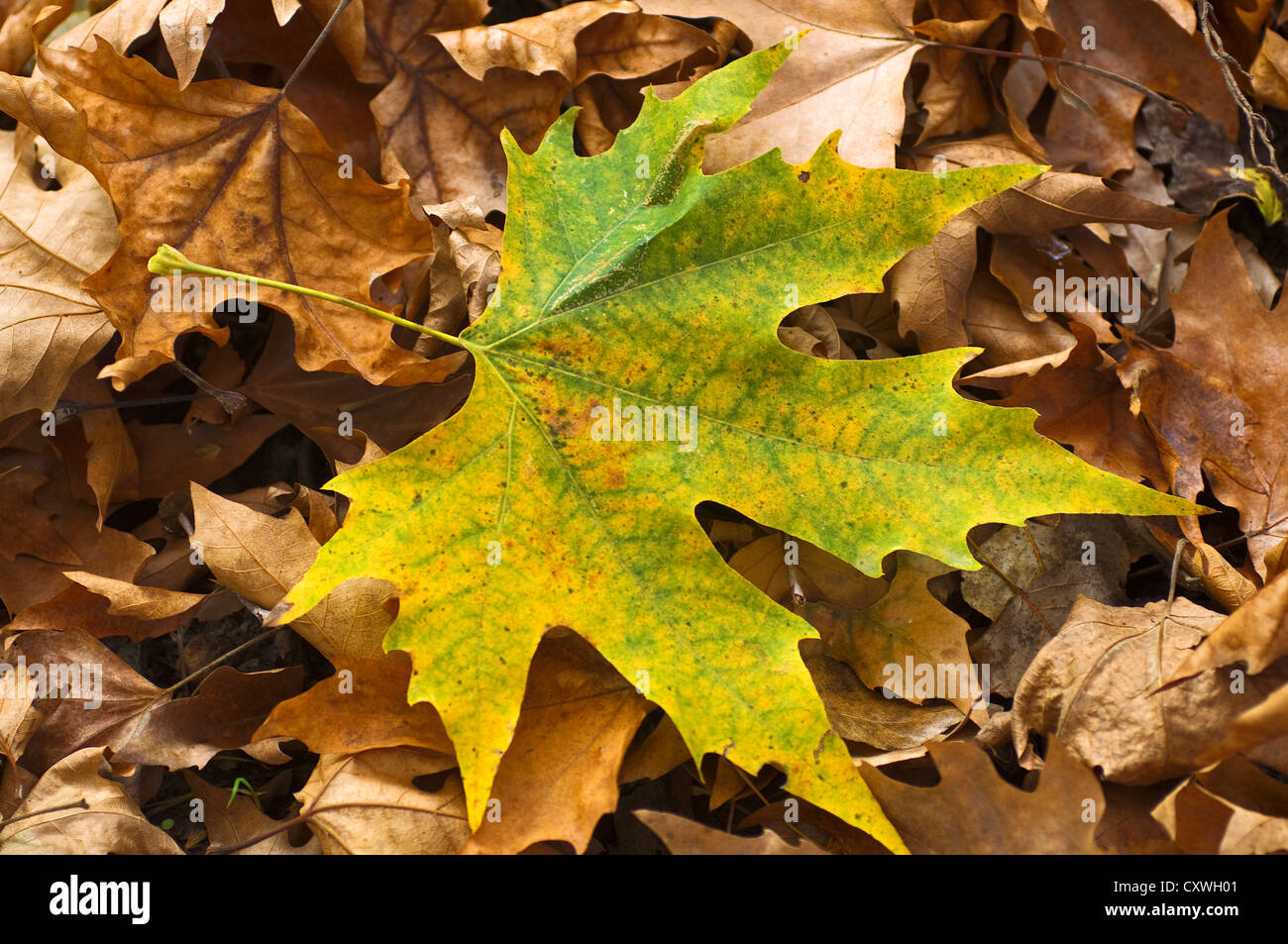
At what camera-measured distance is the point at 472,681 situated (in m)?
1.28

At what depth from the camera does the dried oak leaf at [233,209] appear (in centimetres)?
151

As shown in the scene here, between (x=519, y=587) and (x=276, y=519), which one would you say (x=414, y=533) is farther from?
(x=276, y=519)

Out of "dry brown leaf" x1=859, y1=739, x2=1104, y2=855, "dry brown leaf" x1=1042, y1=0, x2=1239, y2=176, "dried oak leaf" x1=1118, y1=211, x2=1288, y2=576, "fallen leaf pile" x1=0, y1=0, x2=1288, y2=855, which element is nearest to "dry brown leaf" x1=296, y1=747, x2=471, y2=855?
"fallen leaf pile" x1=0, y1=0, x2=1288, y2=855

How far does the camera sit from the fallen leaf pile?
1302mm

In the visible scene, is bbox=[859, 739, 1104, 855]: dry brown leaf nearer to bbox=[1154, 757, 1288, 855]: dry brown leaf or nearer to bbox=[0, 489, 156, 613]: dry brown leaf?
bbox=[1154, 757, 1288, 855]: dry brown leaf

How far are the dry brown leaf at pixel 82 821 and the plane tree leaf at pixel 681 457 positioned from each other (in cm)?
53

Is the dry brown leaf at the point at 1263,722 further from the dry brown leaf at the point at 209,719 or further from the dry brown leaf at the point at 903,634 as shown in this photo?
the dry brown leaf at the point at 209,719

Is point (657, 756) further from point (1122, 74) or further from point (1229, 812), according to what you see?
point (1122, 74)

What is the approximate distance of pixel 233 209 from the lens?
158cm

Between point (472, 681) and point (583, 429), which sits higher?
point (583, 429)

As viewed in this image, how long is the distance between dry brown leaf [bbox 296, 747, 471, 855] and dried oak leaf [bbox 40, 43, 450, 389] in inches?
24.9

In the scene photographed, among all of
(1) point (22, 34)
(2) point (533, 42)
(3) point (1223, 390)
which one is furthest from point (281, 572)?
(3) point (1223, 390)

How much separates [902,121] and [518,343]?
856 millimetres

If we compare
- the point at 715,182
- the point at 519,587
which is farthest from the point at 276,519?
the point at 715,182
